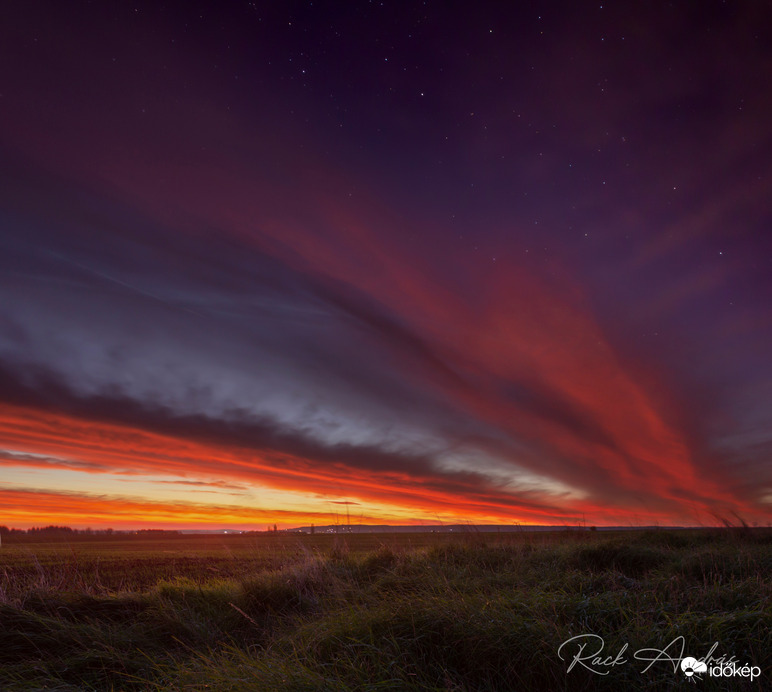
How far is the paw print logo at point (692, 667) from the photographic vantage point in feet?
14.9

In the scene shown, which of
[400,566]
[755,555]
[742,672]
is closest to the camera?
[742,672]

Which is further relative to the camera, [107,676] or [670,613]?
[107,676]

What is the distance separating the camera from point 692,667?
182 inches

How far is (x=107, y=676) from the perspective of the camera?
21.3 ft

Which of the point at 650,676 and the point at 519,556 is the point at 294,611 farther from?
the point at 650,676

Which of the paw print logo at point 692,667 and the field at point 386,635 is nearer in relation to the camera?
the paw print logo at point 692,667

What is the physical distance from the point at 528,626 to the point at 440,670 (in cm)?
111

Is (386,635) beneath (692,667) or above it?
beneath

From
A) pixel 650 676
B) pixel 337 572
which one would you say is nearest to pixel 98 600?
pixel 337 572

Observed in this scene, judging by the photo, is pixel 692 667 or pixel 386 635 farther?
pixel 386 635

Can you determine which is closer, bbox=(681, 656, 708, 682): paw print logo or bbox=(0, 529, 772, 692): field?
bbox=(681, 656, 708, 682): paw print logo

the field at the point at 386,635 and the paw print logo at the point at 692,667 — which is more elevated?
the paw print logo at the point at 692,667

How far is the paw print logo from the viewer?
14.9ft

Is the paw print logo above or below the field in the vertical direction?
above
